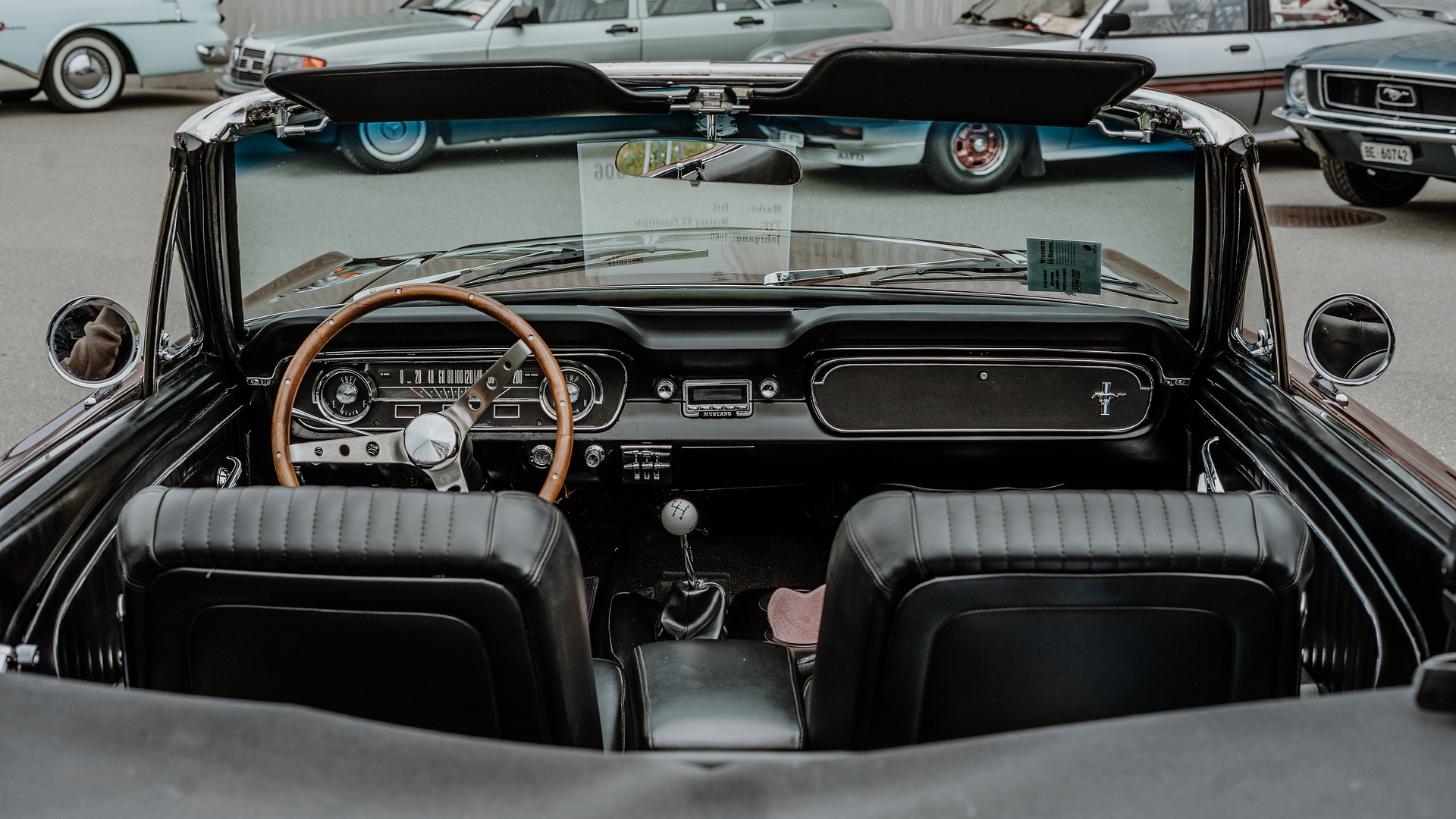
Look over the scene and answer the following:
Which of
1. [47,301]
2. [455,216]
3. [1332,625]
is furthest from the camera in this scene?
[47,301]

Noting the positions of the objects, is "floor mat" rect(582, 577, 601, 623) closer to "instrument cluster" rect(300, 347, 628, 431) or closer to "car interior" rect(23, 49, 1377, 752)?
"car interior" rect(23, 49, 1377, 752)

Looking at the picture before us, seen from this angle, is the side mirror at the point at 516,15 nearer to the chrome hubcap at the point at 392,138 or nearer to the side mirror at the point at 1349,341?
the chrome hubcap at the point at 392,138

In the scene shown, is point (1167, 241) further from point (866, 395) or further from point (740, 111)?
point (740, 111)

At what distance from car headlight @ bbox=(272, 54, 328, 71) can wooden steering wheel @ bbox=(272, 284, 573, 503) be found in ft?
22.0

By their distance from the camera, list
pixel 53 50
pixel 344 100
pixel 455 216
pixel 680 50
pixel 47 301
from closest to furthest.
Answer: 1. pixel 344 100
2. pixel 455 216
3. pixel 47 301
4. pixel 680 50
5. pixel 53 50

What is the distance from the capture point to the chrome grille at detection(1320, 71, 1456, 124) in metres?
7.39

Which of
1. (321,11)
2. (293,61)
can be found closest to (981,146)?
(293,61)

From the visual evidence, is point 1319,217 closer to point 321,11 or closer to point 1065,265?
point 1065,265

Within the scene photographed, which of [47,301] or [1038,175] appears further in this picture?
[47,301]

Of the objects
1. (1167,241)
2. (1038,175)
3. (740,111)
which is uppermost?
(740,111)

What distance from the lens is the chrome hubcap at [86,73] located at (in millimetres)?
11719

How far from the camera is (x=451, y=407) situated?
8.30 ft

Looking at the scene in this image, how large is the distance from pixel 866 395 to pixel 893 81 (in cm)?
95

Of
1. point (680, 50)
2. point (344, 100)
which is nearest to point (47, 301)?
point (680, 50)
